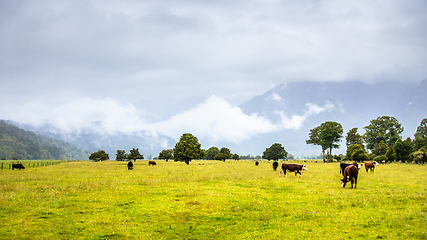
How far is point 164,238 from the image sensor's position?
1197cm

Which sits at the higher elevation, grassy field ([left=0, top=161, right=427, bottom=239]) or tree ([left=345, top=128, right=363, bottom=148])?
tree ([left=345, top=128, right=363, bottom=148])

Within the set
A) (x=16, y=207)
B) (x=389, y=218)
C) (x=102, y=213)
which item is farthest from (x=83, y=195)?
(x=389, y=218)

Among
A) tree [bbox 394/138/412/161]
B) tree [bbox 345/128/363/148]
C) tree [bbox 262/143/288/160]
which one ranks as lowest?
tree [bbox 262/143/288/160]

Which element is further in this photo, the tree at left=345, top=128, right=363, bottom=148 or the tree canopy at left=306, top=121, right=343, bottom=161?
the tree at left=345, top=128, right=363, bottom=148

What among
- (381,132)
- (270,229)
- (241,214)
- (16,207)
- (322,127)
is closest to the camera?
(270,229)

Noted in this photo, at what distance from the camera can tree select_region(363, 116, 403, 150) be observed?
118 m

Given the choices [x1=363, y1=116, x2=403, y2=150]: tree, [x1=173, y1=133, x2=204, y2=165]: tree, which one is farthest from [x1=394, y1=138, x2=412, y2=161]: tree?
[x1=173, y1=133, x2=204, y2=165]: tree

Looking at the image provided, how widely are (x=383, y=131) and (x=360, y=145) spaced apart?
534 inches

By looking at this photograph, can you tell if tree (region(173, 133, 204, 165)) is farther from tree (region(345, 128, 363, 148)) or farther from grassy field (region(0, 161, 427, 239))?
tree (region(345, 128, 363, 148))

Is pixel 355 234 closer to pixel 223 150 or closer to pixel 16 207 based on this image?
pixel 16 207

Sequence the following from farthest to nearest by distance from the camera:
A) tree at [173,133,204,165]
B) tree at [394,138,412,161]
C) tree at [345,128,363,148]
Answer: tree at [345,128,363,148] < tree at [173,133,204,165] < tree at [394,138,412,161]

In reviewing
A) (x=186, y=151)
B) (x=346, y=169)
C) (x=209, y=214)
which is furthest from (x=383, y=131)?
(x=209, y=214)

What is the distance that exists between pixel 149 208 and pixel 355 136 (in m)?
131

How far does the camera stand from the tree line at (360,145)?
8012 centimetres
